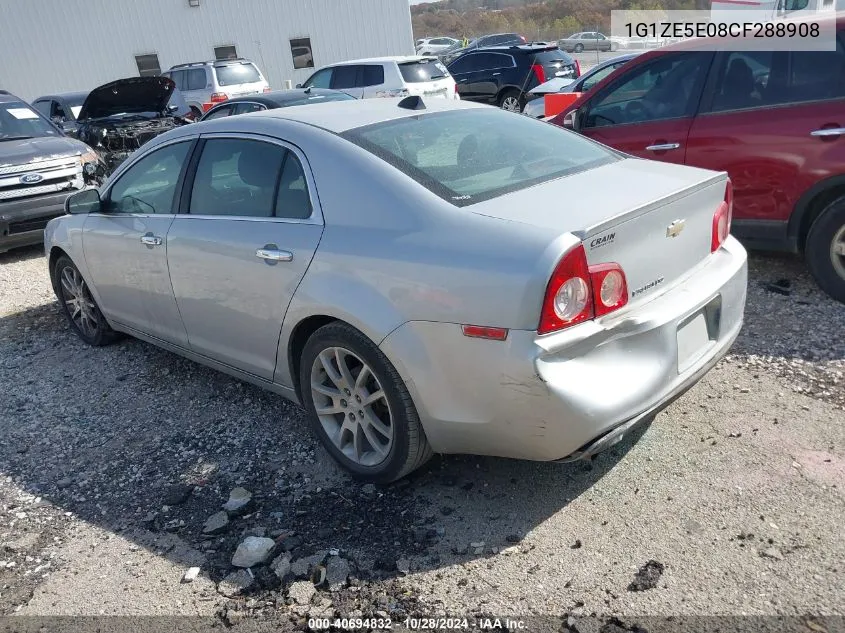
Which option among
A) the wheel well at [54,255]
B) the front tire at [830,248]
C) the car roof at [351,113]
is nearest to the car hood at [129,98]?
the wheel well at [54,255]

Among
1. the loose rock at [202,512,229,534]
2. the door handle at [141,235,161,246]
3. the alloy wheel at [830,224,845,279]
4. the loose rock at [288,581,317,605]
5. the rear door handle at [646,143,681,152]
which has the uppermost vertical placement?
the door handle at [141,235,161,246]

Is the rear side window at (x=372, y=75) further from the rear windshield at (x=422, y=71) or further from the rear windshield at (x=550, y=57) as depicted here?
the rear windshield at (x=550, y=57)

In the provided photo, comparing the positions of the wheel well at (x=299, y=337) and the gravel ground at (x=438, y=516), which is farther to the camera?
the wheel well at (x=299, y=337)

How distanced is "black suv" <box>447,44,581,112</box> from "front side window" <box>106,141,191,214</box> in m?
12.6

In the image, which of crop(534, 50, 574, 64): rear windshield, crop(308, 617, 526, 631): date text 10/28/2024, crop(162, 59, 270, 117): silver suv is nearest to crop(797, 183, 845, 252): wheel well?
crop(308, 617, 526, 631): date text 10/28/2024

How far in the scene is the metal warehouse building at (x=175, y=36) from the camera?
26.0 m

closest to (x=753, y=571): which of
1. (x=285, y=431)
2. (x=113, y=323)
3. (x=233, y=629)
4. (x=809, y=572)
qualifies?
(x=809, y=572)

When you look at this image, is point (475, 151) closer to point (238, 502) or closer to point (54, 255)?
point (238, 502)

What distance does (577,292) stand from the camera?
2.56 meters

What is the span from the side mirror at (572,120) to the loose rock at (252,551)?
444cm

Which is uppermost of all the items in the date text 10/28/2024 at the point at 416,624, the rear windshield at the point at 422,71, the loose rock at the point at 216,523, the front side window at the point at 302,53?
the front side window at the point at 302,53

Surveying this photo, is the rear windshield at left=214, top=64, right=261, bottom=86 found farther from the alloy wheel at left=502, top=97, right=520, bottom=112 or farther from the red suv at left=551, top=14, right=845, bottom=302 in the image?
the red suv at left=551, top=14, right=845, bottom=302

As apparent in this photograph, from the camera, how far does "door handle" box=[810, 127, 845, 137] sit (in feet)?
15.1

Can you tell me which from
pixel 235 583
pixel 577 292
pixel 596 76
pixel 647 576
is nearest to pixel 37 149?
pixel 596 76
